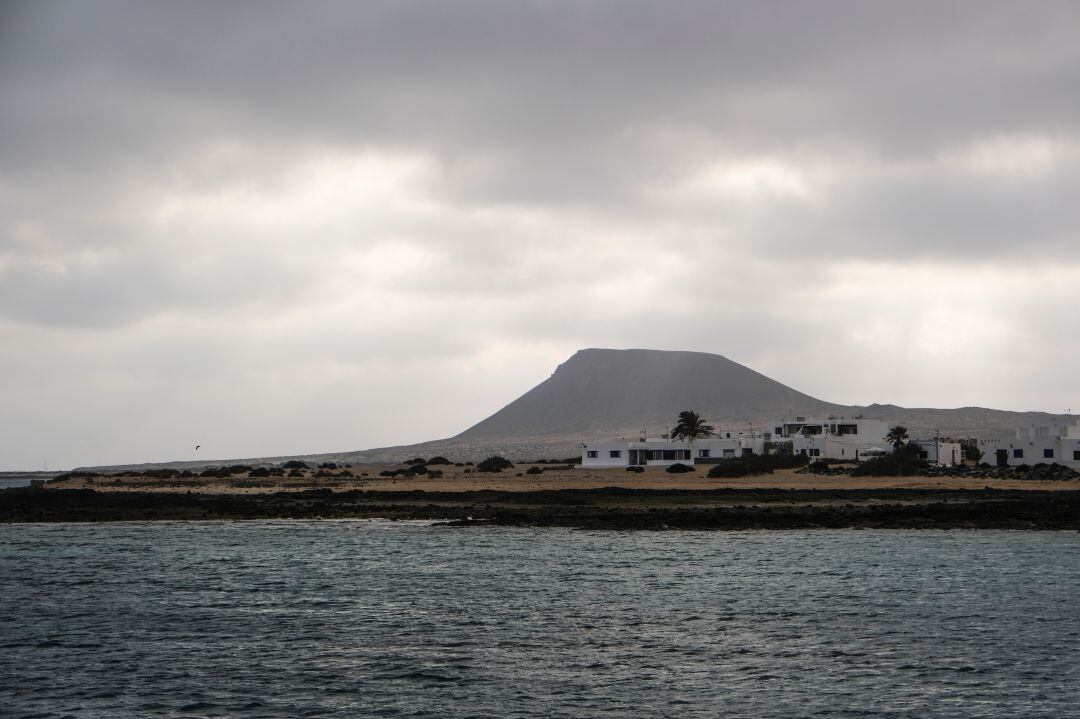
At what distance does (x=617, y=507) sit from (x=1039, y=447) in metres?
58.9

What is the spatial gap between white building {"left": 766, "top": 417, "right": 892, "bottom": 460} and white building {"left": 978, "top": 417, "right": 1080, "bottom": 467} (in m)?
11.6

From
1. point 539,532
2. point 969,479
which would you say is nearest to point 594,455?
point 969,479

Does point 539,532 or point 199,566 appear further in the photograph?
point 539,532

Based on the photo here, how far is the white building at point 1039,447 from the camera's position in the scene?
341 feet

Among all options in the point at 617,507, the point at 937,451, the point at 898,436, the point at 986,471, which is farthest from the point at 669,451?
the point at 617,507

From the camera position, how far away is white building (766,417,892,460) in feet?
386

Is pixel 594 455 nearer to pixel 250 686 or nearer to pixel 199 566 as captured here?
pixel 199 566

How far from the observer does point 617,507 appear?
69.2m

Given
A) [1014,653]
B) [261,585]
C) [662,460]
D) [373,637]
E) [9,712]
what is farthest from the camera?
[662,460]

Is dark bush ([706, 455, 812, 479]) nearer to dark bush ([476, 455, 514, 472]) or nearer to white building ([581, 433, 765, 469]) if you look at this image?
white building ([581, 433, 765, 469])

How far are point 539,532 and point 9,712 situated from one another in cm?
3733

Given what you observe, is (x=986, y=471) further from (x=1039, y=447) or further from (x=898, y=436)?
(x=898, y=436)

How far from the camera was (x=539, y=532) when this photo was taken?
56.7m

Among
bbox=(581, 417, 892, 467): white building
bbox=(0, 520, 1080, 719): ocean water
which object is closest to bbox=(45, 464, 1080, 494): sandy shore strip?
bbox=(581, 417, 892, 467): white building
